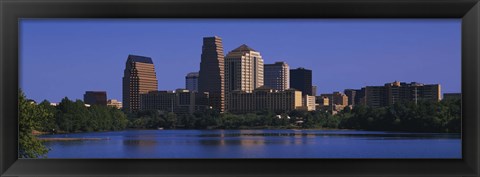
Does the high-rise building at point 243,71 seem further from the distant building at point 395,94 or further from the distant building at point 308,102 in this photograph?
the distant building at point 395,94

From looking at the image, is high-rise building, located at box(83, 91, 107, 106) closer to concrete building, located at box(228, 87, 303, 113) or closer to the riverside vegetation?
the riverside vegetation

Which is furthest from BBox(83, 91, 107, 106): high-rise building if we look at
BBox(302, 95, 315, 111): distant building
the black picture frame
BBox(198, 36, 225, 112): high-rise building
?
the black picture frame

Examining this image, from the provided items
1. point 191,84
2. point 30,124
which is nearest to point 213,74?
point 191,84

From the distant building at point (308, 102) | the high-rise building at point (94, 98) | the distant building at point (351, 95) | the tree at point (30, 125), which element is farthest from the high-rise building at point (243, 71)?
the tree at point (30, 125)
